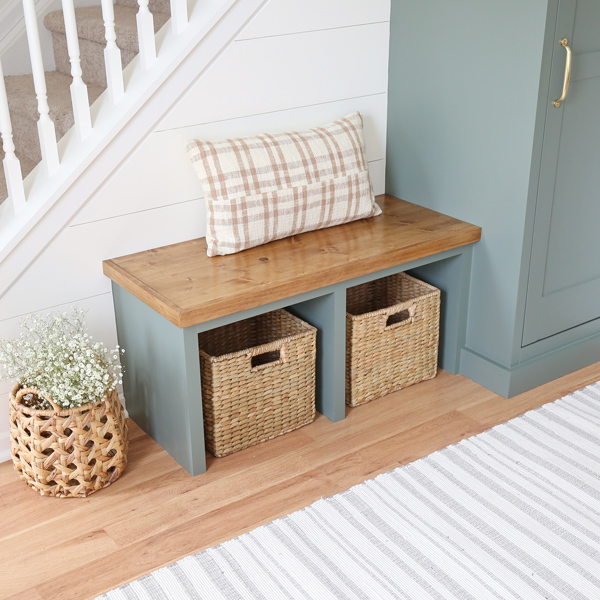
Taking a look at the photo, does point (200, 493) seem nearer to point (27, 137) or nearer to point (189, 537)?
point (189, 537)

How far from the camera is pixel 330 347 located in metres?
2.34

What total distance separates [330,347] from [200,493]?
0.58 meters

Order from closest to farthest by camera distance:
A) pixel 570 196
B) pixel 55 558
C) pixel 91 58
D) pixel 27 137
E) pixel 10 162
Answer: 1. pixel 55 558
2. pixel 10 162
3. pixel 570 196
4. pixel 27 137
5. pixel 91 58

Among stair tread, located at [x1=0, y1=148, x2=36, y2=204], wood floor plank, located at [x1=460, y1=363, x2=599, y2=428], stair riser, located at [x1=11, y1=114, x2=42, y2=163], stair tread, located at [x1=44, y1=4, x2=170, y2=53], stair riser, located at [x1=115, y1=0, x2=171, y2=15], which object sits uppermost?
stair riser, located at [x1=115, y1=0, x2=171, y2=15]

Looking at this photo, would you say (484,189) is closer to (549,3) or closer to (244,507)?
(549,3)

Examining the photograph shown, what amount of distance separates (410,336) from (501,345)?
296 millimetres

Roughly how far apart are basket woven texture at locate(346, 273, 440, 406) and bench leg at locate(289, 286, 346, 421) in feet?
0.20

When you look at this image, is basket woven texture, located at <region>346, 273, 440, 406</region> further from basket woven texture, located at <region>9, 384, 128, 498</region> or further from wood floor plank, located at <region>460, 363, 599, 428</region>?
basket woven texture, located at <region>9, 384, 128, 498</region>

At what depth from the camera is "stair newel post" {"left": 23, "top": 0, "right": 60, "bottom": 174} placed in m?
1.93

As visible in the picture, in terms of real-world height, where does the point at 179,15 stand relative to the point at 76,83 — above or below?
above

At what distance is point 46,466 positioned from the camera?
203 centimetres

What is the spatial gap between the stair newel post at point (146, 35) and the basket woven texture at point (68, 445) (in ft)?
3.01

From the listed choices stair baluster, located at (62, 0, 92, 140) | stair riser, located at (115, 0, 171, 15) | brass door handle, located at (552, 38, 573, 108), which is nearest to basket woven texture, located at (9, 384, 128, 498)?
stair baluster, located at (62, 0, 92, 140)

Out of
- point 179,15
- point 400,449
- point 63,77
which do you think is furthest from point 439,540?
point 63,77
